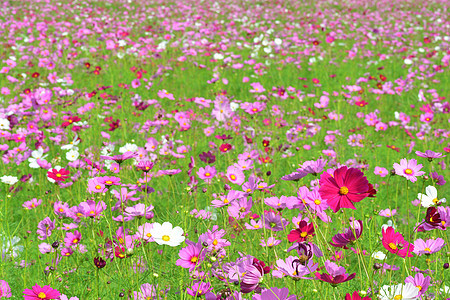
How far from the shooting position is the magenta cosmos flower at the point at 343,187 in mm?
995

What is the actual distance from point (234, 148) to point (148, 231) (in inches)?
73.0

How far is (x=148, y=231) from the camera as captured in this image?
132 centimetres

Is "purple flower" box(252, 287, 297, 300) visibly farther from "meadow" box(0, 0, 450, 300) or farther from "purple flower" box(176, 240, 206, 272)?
"purple flower" box(176, 240, 206, 272)

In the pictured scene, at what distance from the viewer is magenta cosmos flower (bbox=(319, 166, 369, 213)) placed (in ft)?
3.26

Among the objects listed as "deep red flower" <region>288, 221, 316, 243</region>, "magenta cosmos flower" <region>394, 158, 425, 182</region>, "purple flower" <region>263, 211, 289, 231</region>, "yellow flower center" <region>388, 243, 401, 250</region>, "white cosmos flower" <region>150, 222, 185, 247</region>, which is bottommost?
"purple flower" <region>263, 211, 289, 231</region>

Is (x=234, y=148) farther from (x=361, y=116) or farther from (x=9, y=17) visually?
(x=9, y=17)

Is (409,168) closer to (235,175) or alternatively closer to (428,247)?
(428,247)

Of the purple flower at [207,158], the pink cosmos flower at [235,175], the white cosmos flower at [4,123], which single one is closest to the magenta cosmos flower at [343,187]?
the pink cosmos flower at [235,175]

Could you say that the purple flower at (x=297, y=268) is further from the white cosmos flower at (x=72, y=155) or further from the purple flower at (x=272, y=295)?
the white cosmos flower at (x=72, y=155)

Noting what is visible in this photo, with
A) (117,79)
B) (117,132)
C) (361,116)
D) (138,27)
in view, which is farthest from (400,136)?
(138,27)

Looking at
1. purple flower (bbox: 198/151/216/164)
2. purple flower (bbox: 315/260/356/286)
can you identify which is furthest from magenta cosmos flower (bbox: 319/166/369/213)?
purple flower (bbox: 198/151/216/164)

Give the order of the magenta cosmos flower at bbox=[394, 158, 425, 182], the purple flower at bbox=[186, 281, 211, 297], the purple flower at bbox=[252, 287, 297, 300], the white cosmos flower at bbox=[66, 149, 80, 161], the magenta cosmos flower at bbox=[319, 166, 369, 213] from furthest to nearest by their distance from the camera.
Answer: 1. the white cosmos flower at bbox=[66, 149, 80, 161]
2. the magenta cosmos flower at bbox=[394, 158, 425, 182]
3. the purple flower at bbox=[186, 281, 211, 297]
4. the magenta cosmos flower at bbox=[319, 166, 369, 213]
5. the purple flower at bbox=[252, 287, 297, 300]

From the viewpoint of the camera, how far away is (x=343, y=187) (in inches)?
39.8

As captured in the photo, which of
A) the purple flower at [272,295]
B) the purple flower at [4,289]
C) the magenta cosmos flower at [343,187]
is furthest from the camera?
the purple flower at [4,289]
